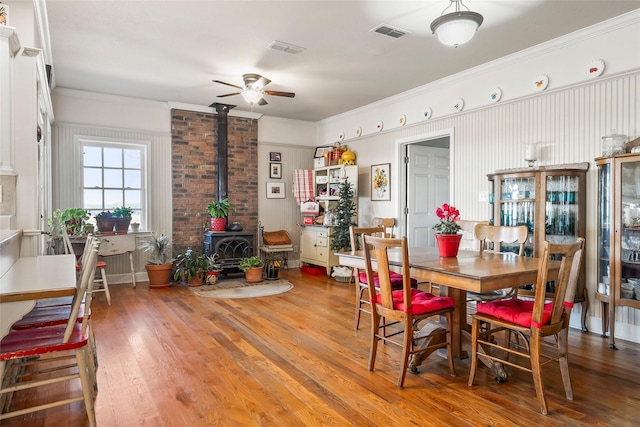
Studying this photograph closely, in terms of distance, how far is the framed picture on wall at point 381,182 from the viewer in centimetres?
613

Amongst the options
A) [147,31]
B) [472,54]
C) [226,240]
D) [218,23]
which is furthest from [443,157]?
[147,31]

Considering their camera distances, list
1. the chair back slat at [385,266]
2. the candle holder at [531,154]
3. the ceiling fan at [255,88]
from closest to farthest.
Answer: the chair back slat at [385,266] → the candle holder at [531,154] → the ceiling fan at [255,88]

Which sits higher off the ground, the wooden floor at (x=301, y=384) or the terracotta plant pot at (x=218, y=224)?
the terracotta plant pot at (x=218, y=224)

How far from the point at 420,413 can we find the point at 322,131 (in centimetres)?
605

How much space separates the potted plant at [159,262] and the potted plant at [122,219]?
414 mm

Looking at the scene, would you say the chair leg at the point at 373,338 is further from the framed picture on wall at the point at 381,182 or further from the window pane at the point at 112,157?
the window pane at the point at 112,157

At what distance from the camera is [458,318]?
2895 mm

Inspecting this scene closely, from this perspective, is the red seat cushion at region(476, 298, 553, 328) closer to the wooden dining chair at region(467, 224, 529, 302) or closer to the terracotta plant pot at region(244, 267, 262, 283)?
the wooden dining chair at region(467, 224, 529, 302)

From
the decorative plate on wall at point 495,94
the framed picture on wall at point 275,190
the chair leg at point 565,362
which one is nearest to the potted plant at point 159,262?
the framed picture on wall at point 275,190

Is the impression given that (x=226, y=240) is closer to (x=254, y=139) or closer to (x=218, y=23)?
(x=254, y=139)

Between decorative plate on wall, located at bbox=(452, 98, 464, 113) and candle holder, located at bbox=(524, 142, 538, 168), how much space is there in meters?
1.02

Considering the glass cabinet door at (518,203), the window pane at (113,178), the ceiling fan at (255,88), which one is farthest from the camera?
the window pane at (113,178)

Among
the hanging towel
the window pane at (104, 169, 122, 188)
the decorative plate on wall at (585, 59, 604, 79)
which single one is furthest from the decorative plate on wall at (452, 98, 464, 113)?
the window pane at (104, 169, 122, 188)

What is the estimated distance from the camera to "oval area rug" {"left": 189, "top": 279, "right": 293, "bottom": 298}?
5164mm
